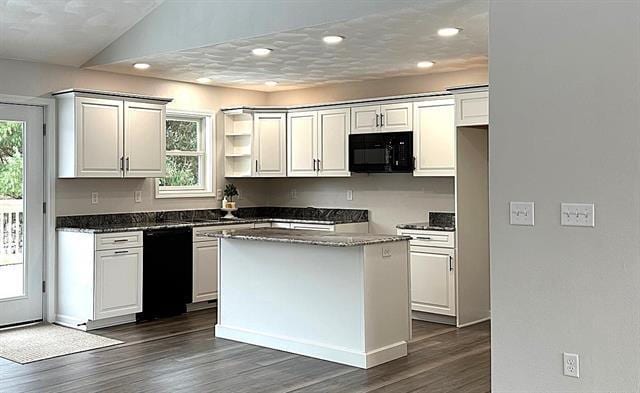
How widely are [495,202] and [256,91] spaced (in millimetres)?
5241

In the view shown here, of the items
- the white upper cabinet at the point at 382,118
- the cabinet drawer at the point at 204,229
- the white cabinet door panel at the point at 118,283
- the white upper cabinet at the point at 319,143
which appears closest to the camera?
the white cabinet door panel at the point at 118,283

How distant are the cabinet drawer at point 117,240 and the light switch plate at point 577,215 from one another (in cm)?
414

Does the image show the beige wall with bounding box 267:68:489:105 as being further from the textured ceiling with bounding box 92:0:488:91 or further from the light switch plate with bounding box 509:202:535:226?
the light switch plate with bounding box 509:202:535:226

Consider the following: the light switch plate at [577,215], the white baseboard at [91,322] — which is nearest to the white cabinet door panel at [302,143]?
the white baseboard at [91,322]

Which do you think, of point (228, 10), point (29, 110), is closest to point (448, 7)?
point (228, 10)

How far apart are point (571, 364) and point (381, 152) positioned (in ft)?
12.7

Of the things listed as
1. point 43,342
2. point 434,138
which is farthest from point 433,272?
point 43,342

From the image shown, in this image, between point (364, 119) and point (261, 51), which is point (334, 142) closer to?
point (364, 119)

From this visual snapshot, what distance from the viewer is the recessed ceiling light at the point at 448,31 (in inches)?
201

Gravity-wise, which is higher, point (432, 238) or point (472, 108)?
point (472, 108)

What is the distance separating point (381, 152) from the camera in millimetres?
7090

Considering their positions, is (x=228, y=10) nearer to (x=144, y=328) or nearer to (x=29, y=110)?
(x=29, y=110)

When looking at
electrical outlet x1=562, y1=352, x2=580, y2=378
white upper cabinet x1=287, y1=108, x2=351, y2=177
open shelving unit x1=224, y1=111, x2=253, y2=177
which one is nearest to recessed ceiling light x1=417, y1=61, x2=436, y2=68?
white upper cabinet x1=287, y1=108, x2=351, y2=177

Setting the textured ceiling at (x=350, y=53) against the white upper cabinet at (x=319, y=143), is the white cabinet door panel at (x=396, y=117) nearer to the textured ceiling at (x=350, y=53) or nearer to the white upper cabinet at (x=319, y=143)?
the textured ceiling at (x=350, y=53)
